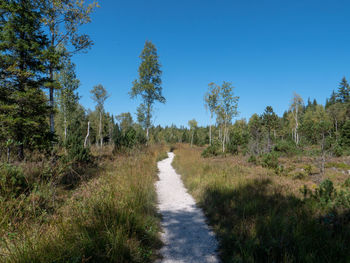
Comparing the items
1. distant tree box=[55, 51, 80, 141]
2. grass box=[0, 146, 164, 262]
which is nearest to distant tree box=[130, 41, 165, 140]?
distant tree box=[55, 51, 80, 141]

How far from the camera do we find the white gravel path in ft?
8.82

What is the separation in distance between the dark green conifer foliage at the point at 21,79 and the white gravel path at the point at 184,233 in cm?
636

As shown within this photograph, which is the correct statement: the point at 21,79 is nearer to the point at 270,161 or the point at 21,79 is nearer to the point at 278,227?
the point at 278,227

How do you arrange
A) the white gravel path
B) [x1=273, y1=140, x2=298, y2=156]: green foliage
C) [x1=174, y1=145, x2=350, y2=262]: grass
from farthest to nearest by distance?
1. [x1=273, y1=140, x2=298, y2=156]: green foliage
2. the white gravel path
3. [x1=174, y1=145, x2=350, y2=262]: grass

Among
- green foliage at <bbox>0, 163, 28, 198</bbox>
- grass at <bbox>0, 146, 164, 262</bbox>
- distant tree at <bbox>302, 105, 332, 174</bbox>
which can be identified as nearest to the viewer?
grass at <bbox>0, 146, 164, 262</bbox>

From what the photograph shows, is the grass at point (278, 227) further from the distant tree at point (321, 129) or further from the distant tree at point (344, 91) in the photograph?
the distant tree at point (344, 91)

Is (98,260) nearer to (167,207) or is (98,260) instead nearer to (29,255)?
(29,255)

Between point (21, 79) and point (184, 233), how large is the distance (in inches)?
362

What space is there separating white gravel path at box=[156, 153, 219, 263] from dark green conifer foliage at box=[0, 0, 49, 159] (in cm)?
636

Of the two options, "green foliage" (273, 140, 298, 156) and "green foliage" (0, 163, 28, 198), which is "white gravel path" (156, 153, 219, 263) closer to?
"green foliage" (0, 163, 28, 198)

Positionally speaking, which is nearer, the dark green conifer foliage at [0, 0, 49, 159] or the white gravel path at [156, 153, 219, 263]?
the white gravel path at [156, 153, 219, 263]

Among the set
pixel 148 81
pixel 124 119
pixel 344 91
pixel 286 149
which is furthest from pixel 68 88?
pixel 344 91

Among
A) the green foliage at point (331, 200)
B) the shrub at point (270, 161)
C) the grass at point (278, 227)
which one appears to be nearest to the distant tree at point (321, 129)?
the shrub at point (270, 161)

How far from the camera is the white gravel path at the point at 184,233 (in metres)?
2.69
